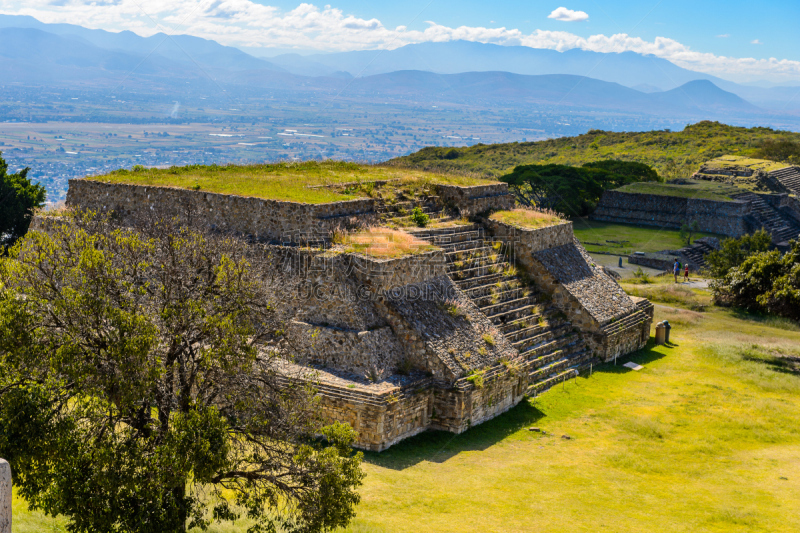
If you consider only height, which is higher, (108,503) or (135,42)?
(135,42)

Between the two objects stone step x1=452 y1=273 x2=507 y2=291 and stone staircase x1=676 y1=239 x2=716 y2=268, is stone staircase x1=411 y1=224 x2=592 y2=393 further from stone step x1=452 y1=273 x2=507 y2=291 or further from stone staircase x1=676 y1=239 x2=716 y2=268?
stone staircase x1=676 y1=239 x2=716 y2=268

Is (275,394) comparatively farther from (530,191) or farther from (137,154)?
(137,154)

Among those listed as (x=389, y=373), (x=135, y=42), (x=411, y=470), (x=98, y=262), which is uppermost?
(x=135, y=42)

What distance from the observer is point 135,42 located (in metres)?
200

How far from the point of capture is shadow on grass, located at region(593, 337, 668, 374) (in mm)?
18359

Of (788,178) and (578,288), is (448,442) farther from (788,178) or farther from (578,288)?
(788,178)

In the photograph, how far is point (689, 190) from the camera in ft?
165

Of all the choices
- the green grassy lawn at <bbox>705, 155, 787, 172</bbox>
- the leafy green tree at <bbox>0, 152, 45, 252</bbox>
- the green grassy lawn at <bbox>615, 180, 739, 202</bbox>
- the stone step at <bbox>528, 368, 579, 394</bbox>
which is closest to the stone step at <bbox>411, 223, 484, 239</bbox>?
the stone step at <bbox>528, 368, 579, 394</bbox>

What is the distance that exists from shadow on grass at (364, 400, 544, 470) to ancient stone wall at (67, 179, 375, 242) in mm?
5114

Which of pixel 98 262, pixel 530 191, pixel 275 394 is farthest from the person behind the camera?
pixel 530 191

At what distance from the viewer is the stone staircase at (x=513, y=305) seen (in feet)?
55.6

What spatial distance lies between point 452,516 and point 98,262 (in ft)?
19.7

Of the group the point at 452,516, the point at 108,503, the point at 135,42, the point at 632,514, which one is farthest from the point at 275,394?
the point at 135,42

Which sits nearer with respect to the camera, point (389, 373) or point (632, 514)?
point (632, 514)
